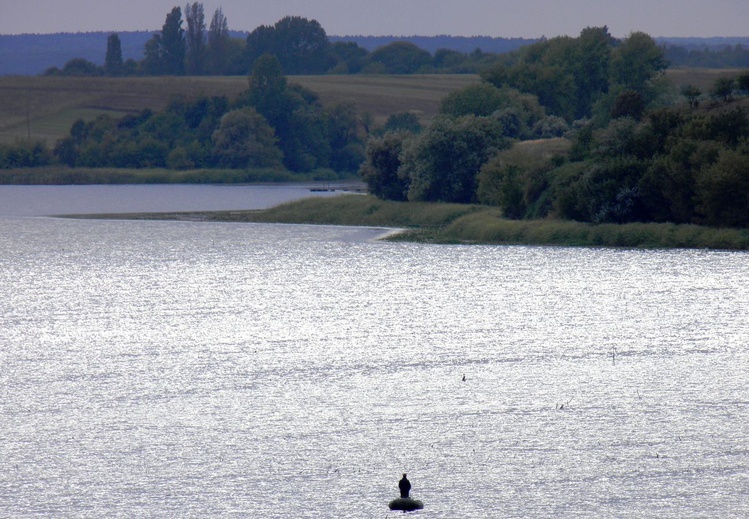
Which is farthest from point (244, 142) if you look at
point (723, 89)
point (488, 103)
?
point (723, 89)

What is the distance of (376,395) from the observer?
109 feet

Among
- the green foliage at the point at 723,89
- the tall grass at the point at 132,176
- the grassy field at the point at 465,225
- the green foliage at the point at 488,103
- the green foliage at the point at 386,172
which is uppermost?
the green foliage at the point at 723,89

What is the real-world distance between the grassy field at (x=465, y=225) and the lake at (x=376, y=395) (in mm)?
10857

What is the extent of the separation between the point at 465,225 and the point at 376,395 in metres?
57.4

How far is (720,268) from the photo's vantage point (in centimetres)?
6600

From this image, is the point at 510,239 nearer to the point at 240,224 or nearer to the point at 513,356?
the point at 240,224

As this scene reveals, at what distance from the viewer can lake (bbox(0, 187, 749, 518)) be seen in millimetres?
24547

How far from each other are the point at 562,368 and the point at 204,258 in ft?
142

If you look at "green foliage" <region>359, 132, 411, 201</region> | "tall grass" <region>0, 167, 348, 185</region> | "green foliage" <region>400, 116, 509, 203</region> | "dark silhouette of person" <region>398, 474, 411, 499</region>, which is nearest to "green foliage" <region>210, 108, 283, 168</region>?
"tall grass" <region>0, 167, 348, 185</region>

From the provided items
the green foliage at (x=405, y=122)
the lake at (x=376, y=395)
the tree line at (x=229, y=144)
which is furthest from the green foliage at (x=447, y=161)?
the green foliage at (x=405, y=122)

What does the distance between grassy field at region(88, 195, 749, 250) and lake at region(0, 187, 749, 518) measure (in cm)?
1086

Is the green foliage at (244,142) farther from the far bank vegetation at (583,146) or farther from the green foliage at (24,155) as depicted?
the far bank vegetation at (583,146)

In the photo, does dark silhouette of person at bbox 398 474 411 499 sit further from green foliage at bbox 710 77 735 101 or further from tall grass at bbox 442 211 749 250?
green foliage at bbox 710 77 735 101

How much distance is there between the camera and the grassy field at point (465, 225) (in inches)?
3027
